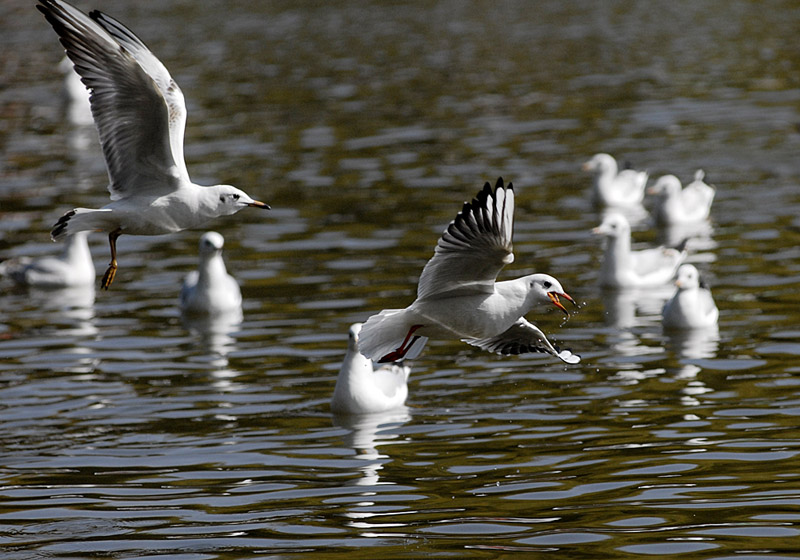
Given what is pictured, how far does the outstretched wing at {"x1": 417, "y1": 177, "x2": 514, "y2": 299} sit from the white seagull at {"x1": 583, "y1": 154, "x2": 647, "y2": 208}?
12234 millimetres

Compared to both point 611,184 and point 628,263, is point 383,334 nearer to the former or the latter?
point 628,263

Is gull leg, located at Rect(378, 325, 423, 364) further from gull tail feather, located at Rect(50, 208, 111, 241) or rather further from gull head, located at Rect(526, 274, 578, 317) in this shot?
gull tail feather, located at Rect(50, 208, 111, 241)

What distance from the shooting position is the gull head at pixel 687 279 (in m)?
14.3

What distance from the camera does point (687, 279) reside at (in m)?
14.3

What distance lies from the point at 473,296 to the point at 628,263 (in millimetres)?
7691

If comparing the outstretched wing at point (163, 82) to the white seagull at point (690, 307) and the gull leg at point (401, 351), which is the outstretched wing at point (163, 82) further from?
the white seagull at point (690, 307)

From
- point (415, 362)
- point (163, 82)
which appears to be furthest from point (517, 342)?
point (415, 362)

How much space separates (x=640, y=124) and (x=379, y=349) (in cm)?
1873

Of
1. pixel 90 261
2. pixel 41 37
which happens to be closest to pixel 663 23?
pixel 41 37

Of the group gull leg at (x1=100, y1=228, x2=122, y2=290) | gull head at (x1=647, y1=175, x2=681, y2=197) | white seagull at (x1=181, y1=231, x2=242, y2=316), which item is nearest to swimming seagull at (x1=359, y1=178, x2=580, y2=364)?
gull leg at (x1=100, y1=228, x2=122, y2=290)

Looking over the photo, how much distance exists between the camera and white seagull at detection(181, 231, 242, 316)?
15.9 metres

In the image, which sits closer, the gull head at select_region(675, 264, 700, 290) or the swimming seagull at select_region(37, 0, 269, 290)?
the swimming seagull at select_region(37, 0, 269, 290)

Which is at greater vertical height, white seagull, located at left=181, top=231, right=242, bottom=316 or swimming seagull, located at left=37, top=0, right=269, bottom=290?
swimming seagull, located at left=37, top=0, right=269, bottom=290

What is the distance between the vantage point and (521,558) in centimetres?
801
